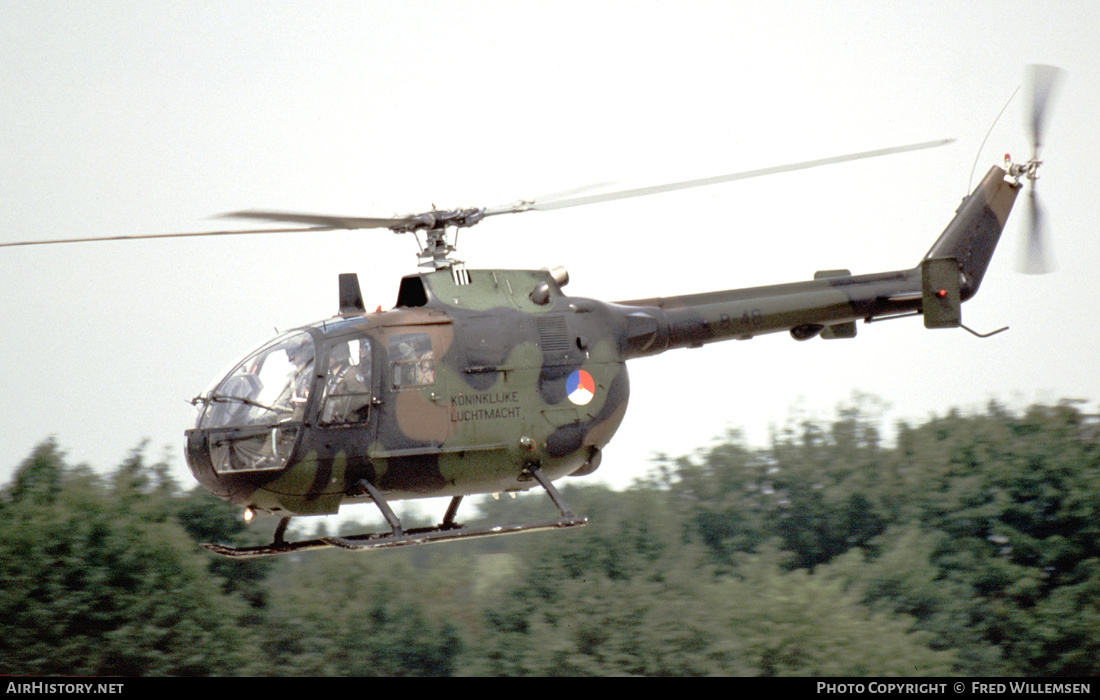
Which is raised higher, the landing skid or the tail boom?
the tail boom

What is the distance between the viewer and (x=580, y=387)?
11.2 m

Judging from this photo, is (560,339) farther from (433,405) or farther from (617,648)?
(617,648)

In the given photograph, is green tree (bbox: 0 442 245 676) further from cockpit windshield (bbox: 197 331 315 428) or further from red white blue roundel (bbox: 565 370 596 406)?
red white blue roundel (bbox: 565 370 596 406)

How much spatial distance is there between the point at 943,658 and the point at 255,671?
57.4 ft

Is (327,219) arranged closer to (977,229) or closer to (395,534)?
(395,534)

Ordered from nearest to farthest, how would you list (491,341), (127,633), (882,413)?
(491,341), (127,633), (882,413)

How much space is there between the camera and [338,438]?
33.2 feet

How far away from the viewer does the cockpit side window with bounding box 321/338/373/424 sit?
10.1 meters

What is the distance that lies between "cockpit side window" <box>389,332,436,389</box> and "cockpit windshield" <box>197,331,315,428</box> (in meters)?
0.70

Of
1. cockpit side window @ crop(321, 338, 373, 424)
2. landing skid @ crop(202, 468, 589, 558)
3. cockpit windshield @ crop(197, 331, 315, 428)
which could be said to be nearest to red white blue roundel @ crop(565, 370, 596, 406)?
landing skid @ crop(202, 468, 589, 558)

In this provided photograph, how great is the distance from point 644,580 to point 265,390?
26.0 meters

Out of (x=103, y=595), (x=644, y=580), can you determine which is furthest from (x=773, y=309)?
(x=644, y=580)

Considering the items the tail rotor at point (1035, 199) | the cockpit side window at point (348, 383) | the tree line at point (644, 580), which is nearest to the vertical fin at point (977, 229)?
the tail rotor at point (1035, 199)
